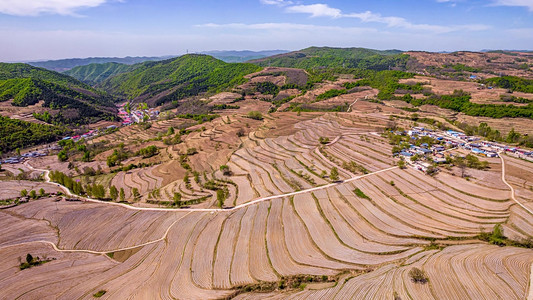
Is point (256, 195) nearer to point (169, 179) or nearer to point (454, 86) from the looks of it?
point (169, 179)

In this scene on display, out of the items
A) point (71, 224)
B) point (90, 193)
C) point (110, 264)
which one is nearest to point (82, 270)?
point (110, 264)

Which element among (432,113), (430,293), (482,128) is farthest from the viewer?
(432,113)

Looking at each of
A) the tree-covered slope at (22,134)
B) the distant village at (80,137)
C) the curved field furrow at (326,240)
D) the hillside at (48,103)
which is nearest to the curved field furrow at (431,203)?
the curved field furrow at (326,240)

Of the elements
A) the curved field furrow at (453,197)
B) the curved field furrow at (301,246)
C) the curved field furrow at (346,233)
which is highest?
the curved field furrow at (453,197)

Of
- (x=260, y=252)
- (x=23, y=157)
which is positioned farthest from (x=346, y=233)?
(x=23, y=157)

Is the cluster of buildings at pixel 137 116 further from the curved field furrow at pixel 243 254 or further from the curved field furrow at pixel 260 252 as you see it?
the curved field furrow at pixel 260 252

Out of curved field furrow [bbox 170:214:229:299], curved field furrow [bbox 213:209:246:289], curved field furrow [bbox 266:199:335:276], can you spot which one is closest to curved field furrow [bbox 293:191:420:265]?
curved field furrow [bbox 266:199:335:276]

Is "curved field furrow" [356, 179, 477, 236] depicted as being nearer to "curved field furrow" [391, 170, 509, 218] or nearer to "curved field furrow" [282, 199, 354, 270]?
"curved field furrow" [391, 170, 509, 218]

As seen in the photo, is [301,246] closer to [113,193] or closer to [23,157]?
[113,193]
